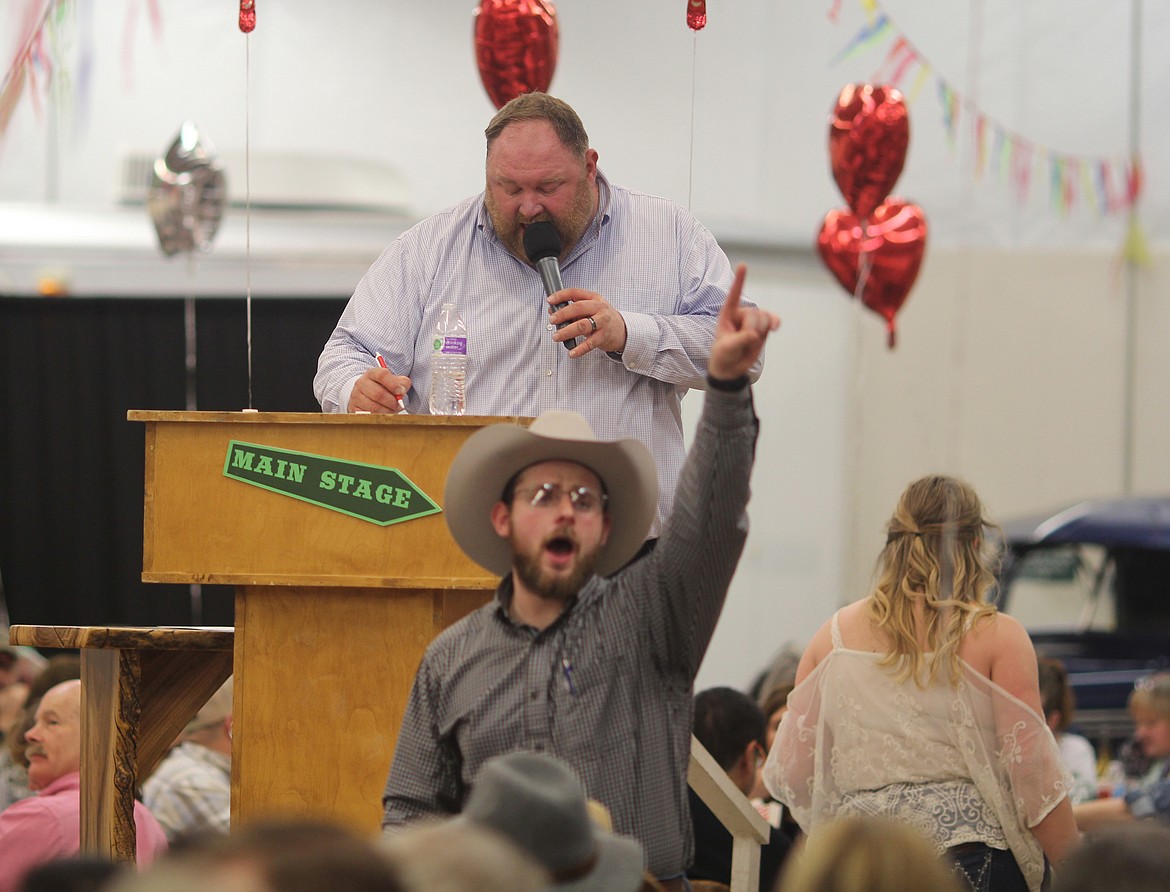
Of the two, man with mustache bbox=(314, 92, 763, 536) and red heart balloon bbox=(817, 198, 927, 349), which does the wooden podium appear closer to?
man with mustache bbox=(314, 92, 763, 536)

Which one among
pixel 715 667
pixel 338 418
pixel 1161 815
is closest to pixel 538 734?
pixel 338 418

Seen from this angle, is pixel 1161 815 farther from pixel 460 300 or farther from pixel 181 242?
pixel 181 242

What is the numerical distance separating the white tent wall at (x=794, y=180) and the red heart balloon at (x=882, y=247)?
181 centimetres

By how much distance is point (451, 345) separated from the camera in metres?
3.06

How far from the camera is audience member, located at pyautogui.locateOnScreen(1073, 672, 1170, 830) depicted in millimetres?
4707

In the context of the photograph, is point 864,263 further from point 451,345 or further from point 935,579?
point 451,345

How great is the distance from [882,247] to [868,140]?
0.67m

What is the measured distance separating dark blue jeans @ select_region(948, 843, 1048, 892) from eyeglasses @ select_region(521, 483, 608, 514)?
116 cm

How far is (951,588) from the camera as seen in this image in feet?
10.3

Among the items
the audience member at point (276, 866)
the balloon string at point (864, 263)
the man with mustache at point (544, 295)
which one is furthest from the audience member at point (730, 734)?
the balloon string at point (864, 263)

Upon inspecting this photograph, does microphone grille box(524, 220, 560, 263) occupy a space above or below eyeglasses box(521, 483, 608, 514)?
above

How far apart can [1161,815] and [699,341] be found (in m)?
2.38

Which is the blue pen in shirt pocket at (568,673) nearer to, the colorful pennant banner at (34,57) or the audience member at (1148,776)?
the audience member at (1148,776)

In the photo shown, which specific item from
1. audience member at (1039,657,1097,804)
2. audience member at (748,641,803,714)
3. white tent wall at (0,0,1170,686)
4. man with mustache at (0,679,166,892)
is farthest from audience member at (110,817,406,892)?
white tent wall at (0,0,1170,686)
